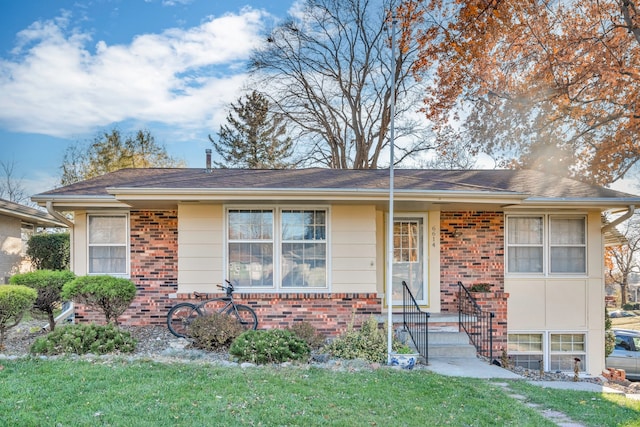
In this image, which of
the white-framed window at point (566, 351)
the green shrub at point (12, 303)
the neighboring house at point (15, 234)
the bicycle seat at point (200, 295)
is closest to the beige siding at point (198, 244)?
the bicycle seat at point (200, 295)

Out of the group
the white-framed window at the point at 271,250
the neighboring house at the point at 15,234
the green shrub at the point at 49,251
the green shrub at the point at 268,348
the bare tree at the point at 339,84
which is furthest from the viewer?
the bare tree at the point at 339,84

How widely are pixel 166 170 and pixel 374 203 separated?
5.41 metres

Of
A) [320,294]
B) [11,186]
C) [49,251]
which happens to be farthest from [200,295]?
[11,186]

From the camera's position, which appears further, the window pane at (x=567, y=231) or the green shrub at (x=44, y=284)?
the window pane at (x=567, y=231)

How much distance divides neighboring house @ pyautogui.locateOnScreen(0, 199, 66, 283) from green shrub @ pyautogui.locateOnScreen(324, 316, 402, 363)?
11.5m

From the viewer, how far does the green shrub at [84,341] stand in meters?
6.49

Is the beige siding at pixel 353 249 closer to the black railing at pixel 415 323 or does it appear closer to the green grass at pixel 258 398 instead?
the black railing at pixel 415 323

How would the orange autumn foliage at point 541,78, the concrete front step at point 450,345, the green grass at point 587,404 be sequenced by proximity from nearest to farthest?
the green grass at point 587,404 → the concrete front step at point 450,345 → the orange autumn foliage at point 541,78

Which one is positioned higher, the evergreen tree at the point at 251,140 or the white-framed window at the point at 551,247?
the evergreen tree at the point at 251,140

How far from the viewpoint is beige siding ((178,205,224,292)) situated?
28.6ft

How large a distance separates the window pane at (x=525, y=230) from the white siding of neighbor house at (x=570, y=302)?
792 millimetres

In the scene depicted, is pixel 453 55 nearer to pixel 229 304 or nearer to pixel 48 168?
pixel 229 304

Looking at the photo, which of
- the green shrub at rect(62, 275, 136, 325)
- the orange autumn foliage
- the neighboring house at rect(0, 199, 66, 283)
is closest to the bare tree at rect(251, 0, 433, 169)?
the orange autumn foliage

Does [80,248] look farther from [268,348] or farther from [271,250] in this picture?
[268,348]
